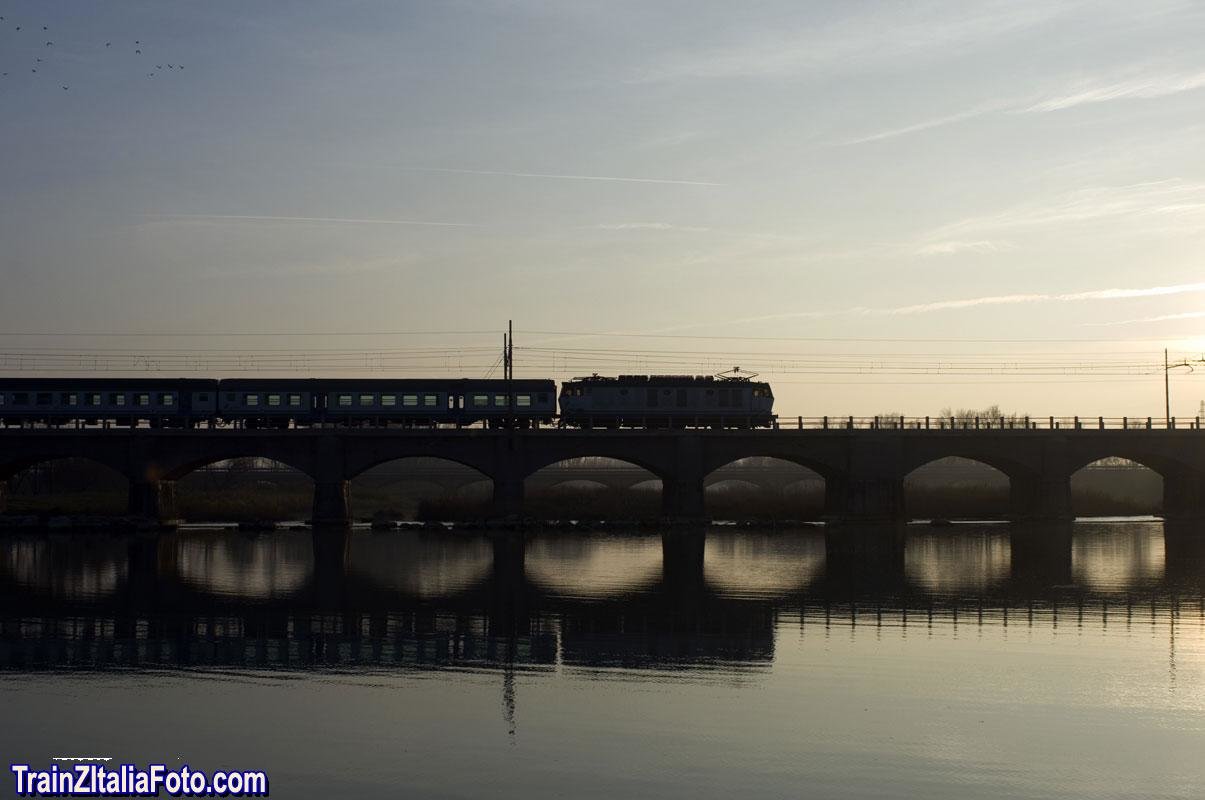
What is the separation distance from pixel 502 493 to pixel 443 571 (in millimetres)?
34850

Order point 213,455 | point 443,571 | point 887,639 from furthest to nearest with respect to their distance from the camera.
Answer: point 213,455, point 443,571, point 887,639

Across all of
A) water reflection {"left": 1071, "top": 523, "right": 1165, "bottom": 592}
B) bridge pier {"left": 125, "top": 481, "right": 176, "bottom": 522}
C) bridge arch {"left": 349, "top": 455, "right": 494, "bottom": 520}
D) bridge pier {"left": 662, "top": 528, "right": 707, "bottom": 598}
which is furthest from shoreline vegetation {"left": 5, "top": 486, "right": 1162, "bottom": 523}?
water reflection {"left": 1071, "top": 523, "right": 1165, "bottom": 592}

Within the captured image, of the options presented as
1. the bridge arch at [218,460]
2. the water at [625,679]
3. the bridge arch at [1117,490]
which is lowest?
the bridge arch at [1117,490]

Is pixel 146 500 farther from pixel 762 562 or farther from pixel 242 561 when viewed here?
pixel 762 562

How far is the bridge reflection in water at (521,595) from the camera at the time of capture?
2877cm

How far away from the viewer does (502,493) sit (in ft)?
278

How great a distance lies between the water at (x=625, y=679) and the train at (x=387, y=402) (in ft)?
127

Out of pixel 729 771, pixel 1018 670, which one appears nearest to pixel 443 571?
pixel 1018 670

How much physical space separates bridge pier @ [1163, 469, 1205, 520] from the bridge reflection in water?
26888 millimetres

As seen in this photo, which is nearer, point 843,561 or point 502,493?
point 843,561

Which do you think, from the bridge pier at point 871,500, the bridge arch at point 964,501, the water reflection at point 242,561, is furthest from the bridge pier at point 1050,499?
the water reflection at point 242,561

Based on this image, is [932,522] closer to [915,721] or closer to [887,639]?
[887,639]

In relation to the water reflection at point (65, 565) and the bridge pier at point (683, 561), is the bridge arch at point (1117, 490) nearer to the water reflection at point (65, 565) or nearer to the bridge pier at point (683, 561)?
the bridge pier at point (683, 561)

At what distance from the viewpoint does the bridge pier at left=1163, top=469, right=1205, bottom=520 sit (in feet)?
310
